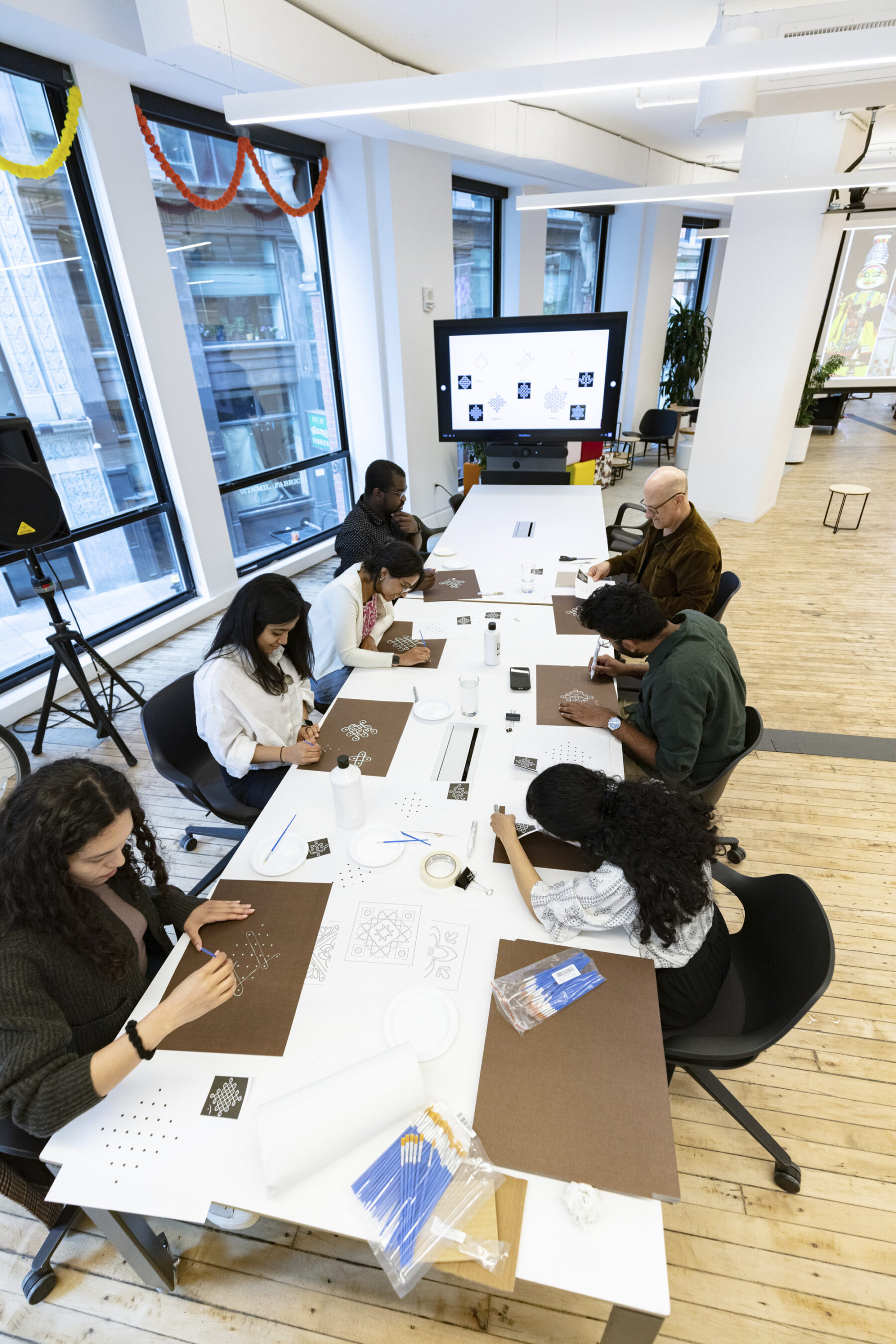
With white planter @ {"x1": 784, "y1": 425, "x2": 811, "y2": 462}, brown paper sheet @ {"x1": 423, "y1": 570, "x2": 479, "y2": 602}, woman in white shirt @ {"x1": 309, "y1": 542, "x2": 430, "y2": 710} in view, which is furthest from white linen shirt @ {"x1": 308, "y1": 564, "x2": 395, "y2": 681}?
white planter @ {"x1": 784, "y1": 425, "x2": 811, "y2": 462}

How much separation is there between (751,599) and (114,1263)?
518 centimetres

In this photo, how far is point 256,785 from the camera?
7.59 ft

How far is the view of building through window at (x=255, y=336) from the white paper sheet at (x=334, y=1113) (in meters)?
4.59

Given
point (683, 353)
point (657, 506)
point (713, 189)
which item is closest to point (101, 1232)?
point (657, 506)

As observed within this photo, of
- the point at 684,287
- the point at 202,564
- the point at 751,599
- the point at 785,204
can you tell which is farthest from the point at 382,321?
the point at 684,287

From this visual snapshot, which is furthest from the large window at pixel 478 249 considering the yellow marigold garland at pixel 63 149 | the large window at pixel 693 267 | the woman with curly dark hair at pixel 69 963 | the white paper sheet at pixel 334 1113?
the white paper sheet at pixel 334 1113

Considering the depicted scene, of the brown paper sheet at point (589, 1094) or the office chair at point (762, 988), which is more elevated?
the brown paper sheet at point (589, 1094)

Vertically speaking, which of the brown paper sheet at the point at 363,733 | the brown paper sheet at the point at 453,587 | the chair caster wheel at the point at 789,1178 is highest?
the brown paper sheet at the point at 363,733

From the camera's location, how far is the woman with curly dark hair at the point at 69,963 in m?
1.13

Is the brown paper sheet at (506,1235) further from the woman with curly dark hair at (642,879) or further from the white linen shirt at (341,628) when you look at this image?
the white linen shirt at (341,628)

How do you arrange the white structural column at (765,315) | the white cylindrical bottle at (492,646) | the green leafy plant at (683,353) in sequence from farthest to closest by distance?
the green leafy plant at (683,353), the white structural column at (765,315), the white cylindrical bottle at (492,646)

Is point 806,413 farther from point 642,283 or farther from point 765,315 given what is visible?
point 765,315

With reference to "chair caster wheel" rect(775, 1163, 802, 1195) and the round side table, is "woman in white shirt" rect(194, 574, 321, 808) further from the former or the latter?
the round side table

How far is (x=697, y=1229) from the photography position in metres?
1.61
